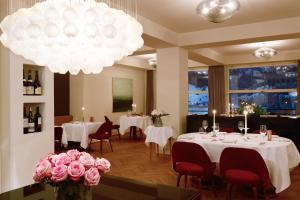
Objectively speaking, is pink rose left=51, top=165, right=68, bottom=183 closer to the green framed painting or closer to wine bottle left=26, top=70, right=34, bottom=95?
wine bottle left=26, top=70, right=34, bottom=95

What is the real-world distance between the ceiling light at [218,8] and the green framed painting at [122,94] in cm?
661

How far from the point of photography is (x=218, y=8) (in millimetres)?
3266

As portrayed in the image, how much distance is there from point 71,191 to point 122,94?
356 inches

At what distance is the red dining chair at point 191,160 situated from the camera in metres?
3.39

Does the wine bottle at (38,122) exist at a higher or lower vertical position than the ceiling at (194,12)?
lower

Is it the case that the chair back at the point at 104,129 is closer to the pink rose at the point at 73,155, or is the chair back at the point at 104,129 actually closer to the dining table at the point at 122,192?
the dining table at the point at 122,192

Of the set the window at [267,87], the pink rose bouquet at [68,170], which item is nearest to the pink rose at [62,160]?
the pink rose bouquet at [68,170]

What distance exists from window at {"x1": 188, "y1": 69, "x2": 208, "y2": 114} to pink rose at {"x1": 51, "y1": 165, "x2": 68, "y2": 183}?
978 centimetres

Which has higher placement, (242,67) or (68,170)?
(242,67)

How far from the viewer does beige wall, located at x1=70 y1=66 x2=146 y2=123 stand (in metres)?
8.48

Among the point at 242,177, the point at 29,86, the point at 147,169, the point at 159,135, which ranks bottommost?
the point at 147,169

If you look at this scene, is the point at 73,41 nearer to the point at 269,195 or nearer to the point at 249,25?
the point at 269,195

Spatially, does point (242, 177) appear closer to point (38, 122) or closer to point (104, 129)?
point (38, 122)

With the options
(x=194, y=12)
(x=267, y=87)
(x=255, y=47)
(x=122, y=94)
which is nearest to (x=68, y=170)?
(x=194, y=12)
